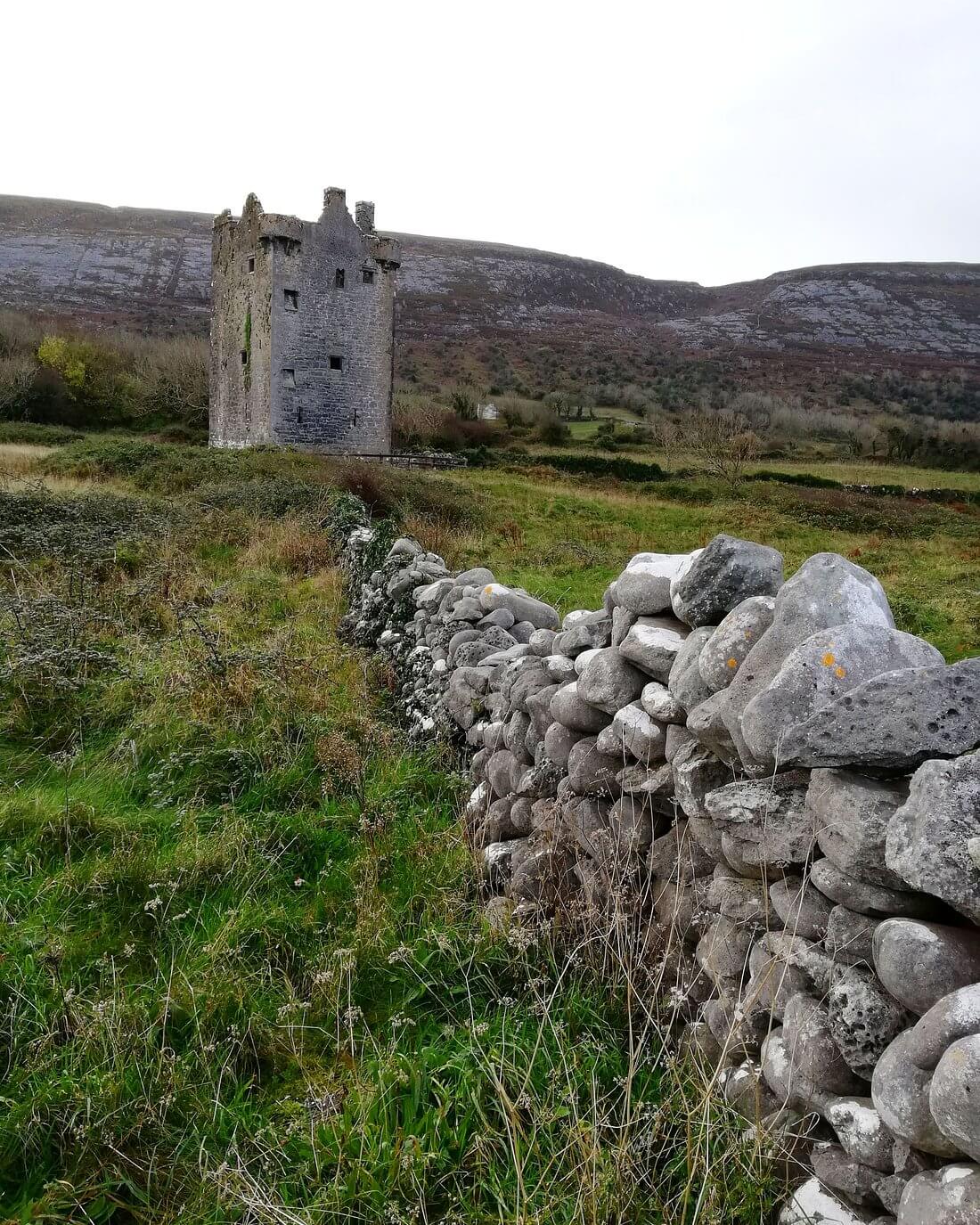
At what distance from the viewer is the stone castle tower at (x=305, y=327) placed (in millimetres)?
28953

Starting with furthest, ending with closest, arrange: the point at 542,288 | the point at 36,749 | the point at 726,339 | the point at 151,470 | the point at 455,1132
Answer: the point at 542,288 < the point at 726,339 < the point at 151,470 < the point at 36,749 < the point at 455,1132

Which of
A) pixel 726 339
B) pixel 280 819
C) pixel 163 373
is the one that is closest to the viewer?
pixel 280 819

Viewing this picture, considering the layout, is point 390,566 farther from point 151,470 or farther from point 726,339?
point 726,339

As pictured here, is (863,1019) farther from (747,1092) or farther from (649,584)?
(649,584)

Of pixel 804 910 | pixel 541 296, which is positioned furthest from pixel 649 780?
pixel 541 296

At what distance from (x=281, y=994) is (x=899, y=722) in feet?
7.65

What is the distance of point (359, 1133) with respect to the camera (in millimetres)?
2229

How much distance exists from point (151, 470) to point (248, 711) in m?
14.7

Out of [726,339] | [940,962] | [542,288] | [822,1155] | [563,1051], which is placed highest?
[542,288]

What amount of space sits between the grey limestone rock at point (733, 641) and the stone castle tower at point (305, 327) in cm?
2924

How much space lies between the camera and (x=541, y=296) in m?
110

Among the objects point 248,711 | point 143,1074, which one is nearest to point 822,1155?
point 143,1074

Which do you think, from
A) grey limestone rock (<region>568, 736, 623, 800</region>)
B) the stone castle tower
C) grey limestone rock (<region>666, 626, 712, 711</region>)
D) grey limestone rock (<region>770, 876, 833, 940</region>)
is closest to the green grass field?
grey limestone rock (<region>770, 876, 833, 940</region>)

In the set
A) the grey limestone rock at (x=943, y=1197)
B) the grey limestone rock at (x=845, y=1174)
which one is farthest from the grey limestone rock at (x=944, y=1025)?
the grey limestone rock at (x=845, y=1174)
